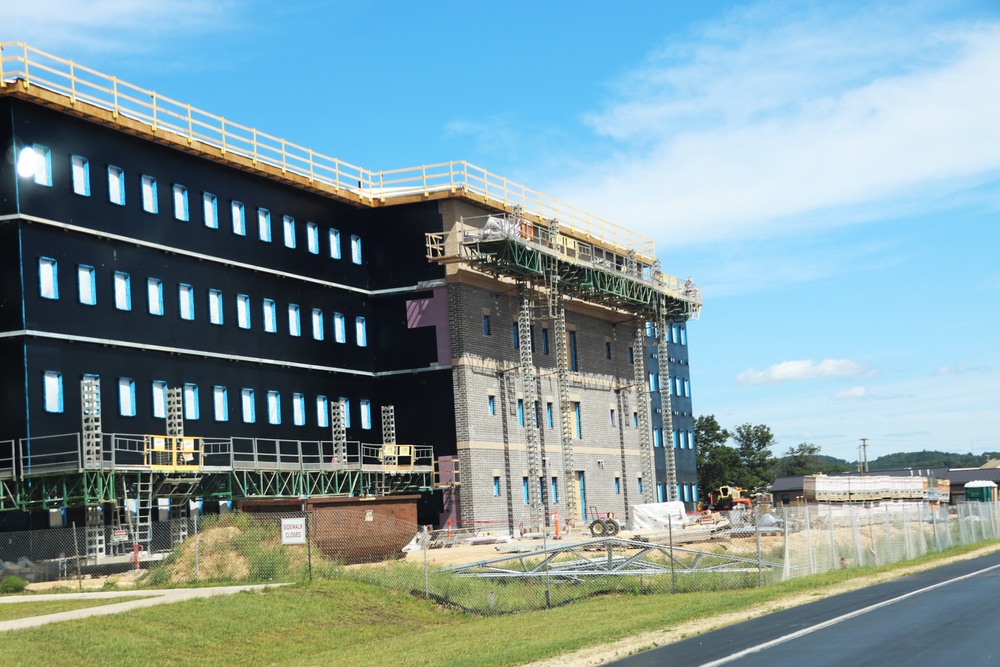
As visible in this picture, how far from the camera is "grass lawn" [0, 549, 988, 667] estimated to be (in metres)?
20.9

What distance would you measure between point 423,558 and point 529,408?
2489 centimetres

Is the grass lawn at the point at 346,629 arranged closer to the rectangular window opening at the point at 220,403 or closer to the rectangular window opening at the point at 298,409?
the rectangular window opening at the point at 220,403

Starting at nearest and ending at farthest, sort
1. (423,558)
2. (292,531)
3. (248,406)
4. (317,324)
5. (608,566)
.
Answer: (292,531) < (608,566) < (423,558) < (248,406) < (317,324)

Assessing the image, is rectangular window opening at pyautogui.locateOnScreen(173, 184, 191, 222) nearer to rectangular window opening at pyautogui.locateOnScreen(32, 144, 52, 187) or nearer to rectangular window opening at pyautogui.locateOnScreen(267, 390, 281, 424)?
rectangular window opening at pyautogui.locateOnScreen(32, 144, 52, 187)

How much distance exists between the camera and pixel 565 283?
6169 cm

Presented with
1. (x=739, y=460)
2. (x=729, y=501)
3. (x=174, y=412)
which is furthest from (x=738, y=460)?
(x=174, y=412)

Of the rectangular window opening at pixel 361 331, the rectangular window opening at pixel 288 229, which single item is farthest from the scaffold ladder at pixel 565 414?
the rectangular window opening at pixel 288 229

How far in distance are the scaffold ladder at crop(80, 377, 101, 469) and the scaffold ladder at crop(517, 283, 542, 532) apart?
2283 cm

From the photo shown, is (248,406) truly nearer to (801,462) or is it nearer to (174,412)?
(174,412)

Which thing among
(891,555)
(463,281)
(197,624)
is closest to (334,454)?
(463,281)

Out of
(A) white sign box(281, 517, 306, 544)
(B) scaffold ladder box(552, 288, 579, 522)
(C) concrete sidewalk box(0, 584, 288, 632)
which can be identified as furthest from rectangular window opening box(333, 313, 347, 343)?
(A) white sign box(281, 517, 306, 544)

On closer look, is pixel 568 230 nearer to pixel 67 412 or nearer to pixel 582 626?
pixel 67 412

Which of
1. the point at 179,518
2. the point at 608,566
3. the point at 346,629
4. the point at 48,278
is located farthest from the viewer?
the point at 179,518

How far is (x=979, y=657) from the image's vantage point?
1475 cm
